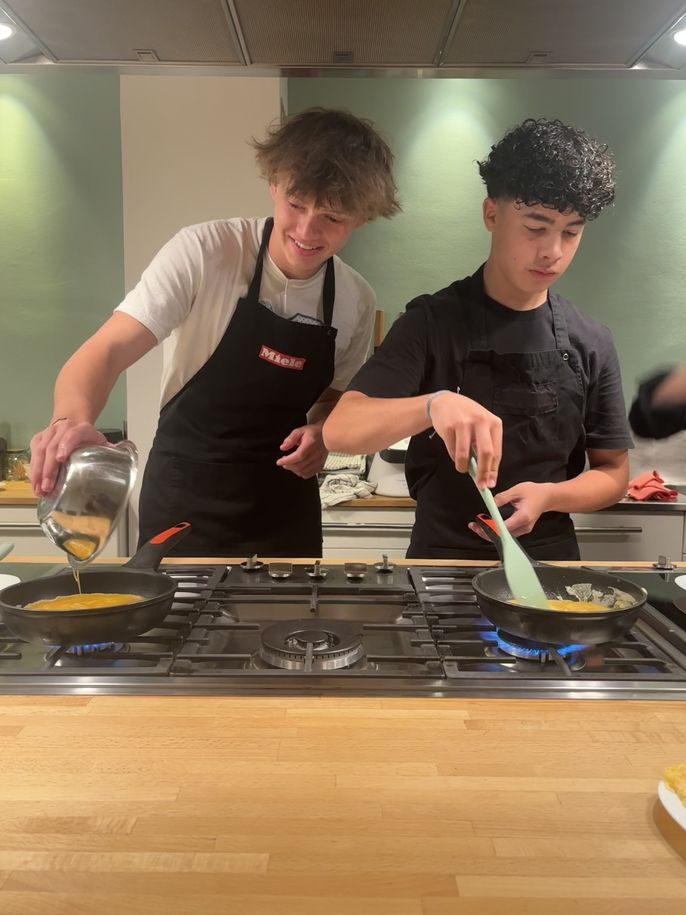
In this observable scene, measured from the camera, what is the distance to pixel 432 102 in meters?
2.92

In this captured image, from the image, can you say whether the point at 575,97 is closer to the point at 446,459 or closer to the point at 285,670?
the point at 446,459

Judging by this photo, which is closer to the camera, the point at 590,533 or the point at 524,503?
the point at 524,503

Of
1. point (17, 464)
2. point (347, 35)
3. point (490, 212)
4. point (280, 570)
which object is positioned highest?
point (347, 35)

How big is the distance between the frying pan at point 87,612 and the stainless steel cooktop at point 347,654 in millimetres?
37

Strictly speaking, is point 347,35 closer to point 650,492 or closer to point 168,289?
point 168,289

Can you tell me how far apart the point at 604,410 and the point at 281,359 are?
2.45 ft

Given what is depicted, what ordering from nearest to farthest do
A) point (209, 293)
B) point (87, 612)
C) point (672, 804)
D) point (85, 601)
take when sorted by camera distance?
point (672, 804) → point (87, 612) → point (85, 601) → point (209, 293)

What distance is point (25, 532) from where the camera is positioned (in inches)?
102

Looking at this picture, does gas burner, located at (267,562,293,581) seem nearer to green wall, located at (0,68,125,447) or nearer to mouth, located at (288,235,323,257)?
mouth, located at (288,235,323,257)

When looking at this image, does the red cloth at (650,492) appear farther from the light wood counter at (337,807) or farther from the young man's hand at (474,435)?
the light wood counter at (337,807)

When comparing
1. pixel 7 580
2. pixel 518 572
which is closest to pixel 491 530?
pixel 518 572

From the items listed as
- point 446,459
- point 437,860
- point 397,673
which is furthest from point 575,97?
point 437,860

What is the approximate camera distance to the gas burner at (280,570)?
1305mm

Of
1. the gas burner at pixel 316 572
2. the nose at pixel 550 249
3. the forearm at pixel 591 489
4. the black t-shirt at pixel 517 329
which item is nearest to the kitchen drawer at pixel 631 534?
the forearm at pixel 591 489
